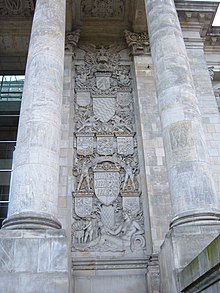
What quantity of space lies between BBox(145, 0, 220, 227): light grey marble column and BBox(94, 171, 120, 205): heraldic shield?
374cm

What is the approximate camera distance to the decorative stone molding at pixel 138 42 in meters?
16.0

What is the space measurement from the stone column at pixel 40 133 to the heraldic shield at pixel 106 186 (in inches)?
144

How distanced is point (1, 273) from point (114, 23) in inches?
505

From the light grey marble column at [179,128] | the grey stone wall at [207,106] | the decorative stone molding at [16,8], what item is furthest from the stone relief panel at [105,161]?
the light grey marble column at [179,128]

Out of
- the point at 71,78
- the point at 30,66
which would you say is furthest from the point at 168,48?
the point at 71,78

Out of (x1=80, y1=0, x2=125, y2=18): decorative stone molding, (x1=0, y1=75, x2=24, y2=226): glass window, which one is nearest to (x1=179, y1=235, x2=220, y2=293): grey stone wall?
(x1=0, y1=75, x2=24, y2=226): glass window

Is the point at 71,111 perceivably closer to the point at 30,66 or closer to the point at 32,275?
the point at 30,66

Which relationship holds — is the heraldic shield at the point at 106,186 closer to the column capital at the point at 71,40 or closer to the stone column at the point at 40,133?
the stone column at the point at 40,133

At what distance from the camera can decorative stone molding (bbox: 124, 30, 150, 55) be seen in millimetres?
16047

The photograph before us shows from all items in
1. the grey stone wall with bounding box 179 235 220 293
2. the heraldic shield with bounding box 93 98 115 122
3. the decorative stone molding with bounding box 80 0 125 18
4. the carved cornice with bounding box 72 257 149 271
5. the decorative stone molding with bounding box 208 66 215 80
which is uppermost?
the decorative stone molding with bounding box 80 0 125 18

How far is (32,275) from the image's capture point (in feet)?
25.1

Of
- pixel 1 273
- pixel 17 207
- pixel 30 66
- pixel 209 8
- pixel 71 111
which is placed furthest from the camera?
pixel 209 8

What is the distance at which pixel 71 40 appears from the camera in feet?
52.6

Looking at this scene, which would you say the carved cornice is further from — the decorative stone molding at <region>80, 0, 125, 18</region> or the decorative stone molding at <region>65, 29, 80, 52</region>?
the decorative stone molding at <region>80, 0, 125, 18</region>
